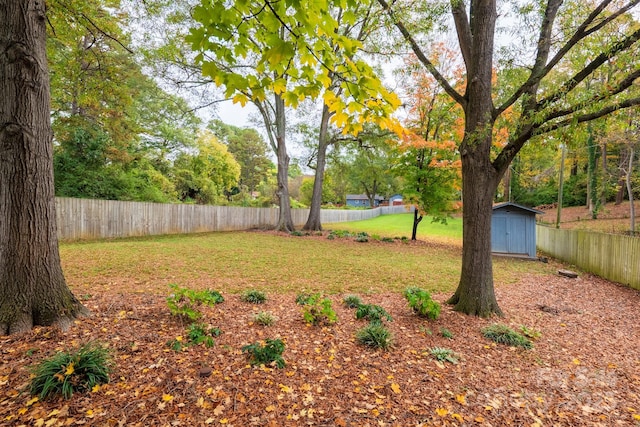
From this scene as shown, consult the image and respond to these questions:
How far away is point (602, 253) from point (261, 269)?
932 cm

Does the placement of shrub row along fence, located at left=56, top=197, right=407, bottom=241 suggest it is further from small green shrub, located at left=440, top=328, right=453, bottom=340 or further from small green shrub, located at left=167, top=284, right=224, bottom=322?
small green shrub, located at left=440, top=328, right=453, bottom=340

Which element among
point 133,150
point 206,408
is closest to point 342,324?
point 206,408

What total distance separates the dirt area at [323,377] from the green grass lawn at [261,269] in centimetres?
136

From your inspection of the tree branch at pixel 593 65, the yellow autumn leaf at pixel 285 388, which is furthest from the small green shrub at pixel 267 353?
the tree branch at pixel 593 65

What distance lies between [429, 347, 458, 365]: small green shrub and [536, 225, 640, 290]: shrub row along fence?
264 inches

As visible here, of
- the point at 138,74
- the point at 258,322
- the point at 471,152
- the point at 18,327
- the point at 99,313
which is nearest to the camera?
the point at 18,327

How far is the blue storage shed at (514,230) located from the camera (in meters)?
11.0

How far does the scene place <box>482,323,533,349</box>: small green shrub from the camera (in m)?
3.48

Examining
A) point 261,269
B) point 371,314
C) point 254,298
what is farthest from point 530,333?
point 261,269

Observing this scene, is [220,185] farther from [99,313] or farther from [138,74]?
[99,313]

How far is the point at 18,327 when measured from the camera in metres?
2.65

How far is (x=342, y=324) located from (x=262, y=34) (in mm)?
3305

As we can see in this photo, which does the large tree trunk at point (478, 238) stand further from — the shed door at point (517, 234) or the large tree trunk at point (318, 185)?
the large tree trunk at point (318, 185)

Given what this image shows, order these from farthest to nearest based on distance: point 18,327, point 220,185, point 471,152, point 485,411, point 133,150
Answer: point 220,185 → point 133,150 → point 471,152 → point 18,327 → point 485,411
